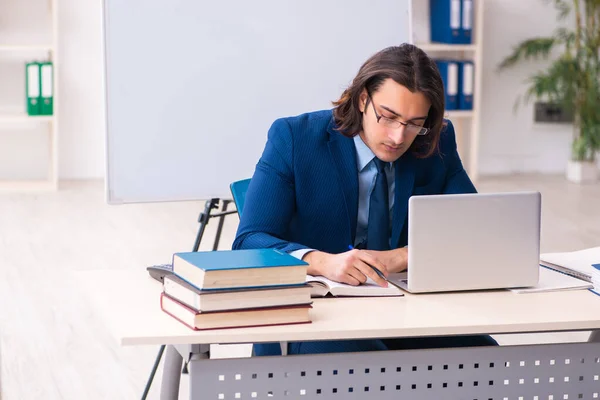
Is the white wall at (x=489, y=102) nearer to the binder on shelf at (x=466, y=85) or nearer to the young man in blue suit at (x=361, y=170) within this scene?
the binder on shelf at (x=466, y=85)

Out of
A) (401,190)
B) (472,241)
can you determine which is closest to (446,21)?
(401,190)

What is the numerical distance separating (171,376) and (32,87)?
4.57 metres

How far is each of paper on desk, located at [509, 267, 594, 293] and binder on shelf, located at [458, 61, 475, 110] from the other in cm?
486

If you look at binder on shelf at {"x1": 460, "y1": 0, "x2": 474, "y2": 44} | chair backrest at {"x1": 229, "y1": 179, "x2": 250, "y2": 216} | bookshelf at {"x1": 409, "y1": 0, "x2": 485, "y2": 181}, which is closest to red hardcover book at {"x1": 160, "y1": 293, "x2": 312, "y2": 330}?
chair backrest at {"x1": 229, "y1": 179, "x2": 250, "y2": 216}

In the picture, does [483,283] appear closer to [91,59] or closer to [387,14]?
[387,14]

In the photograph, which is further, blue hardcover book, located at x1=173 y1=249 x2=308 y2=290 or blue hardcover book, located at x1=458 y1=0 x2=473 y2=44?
blue hardcover book, located at x1=458 y1=0 x2=473 y2=44

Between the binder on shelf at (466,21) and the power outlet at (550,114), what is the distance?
3.00 feet

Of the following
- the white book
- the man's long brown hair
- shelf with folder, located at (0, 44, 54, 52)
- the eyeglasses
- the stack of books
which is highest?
shelf with folder, located at (0, 44, 54, 52)

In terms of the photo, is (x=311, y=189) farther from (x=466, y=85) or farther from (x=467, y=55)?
(x=467, y=55)

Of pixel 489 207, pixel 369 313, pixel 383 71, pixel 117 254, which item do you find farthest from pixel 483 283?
pixel 117 254

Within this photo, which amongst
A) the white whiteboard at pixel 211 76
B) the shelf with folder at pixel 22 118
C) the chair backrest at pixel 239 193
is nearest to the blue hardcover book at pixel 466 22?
the shelf with folder at pixel 22 118

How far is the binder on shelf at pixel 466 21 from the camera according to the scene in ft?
21.5

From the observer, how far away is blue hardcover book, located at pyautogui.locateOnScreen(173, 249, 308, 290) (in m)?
1.48

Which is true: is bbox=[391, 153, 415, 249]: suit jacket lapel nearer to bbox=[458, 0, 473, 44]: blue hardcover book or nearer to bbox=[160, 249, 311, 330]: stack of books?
bbox=[160, 249, 311, 330]: stack of books
